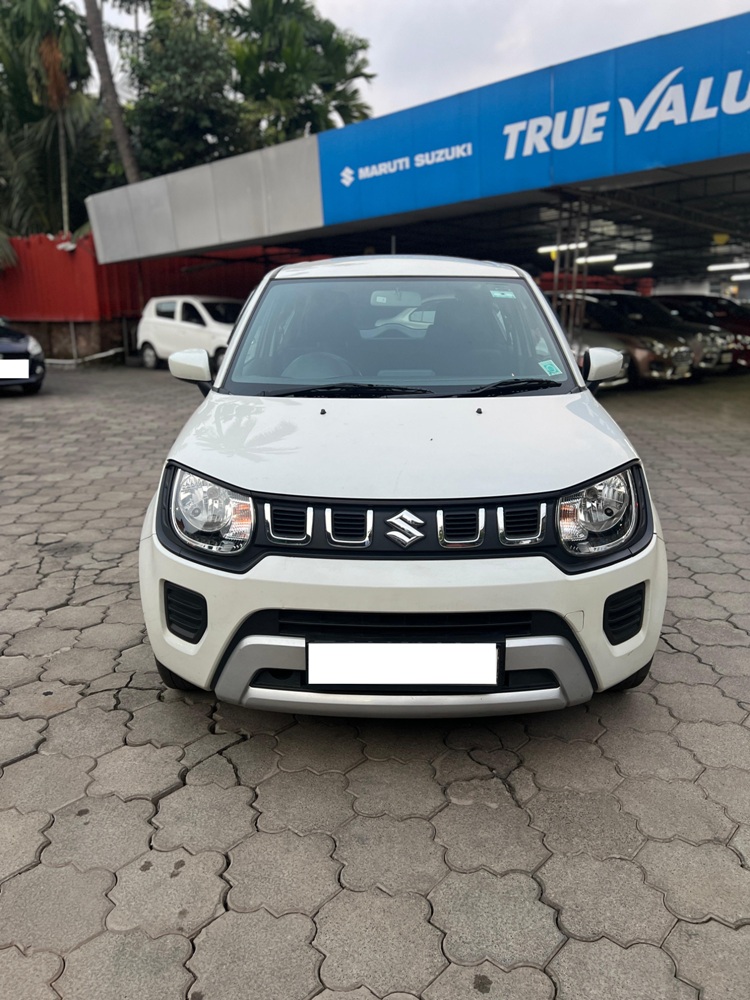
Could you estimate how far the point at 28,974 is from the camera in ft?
5.40

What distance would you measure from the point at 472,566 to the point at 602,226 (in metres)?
16.3

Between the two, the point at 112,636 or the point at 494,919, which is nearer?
the point at 494,919

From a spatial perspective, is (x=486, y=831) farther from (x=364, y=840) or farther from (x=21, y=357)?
(x=21, y=357)

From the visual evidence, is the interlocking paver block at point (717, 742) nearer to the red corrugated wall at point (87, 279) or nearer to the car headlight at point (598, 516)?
the car headlight at point (598, 516)

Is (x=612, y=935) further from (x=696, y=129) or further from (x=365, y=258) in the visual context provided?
(x=696, y=129)

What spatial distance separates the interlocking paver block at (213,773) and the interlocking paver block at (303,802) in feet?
0.37

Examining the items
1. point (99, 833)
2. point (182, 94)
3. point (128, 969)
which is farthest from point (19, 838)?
point (182, 94)

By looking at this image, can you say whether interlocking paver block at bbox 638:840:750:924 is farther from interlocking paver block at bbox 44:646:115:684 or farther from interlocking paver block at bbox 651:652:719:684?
interlocking paver block at bbox 44:646:115:684

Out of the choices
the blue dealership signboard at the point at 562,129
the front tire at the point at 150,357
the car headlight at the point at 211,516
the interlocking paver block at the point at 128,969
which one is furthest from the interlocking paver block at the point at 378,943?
the front tire at the point at 150,357

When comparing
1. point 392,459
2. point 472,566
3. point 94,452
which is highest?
point 392,459

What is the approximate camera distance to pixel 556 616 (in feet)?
6.92

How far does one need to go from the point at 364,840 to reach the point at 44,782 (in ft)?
3.36

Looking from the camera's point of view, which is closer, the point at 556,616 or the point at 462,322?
the point at 556,616

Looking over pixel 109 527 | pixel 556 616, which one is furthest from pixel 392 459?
pixel 109 527
